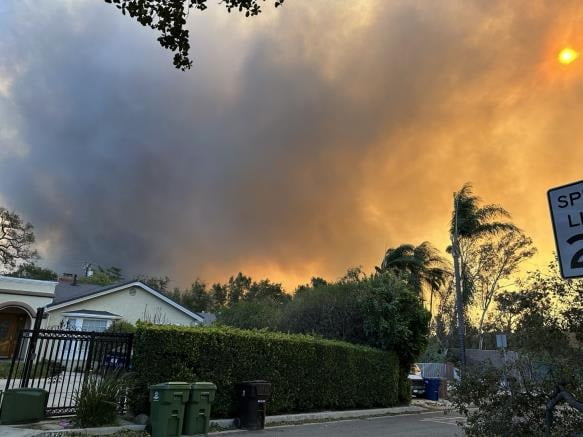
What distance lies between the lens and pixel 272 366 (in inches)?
521

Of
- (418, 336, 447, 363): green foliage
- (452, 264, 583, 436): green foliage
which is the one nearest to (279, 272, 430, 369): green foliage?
(452, 264, 583, 436): green foliage

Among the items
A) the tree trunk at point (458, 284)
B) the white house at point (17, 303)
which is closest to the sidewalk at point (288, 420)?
the tree trunk at point (458, 284)

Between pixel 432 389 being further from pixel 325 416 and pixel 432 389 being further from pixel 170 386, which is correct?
pixel 170 386

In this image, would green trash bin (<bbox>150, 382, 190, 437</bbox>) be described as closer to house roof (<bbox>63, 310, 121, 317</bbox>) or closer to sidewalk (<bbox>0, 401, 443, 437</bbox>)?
sidewalk (<bbox>0, 401, 443, 437</bbox>)

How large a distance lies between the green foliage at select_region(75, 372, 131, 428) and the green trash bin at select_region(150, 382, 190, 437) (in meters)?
0.81

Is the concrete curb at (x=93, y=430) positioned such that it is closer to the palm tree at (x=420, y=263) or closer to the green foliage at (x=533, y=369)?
the green foliage at (x=533, y=369)

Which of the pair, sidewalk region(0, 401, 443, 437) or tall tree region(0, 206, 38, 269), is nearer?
sidewalk region(0, 401, 443, 437)

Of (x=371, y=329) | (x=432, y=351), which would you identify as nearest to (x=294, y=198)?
(x=371, y=329)

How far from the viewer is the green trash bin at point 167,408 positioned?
375 inches


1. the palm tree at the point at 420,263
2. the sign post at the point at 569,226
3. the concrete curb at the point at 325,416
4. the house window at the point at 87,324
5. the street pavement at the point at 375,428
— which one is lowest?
the street pavement at the point at 375,428

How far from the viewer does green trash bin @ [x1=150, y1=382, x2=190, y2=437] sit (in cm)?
954

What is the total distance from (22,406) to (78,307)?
16301 millimetres

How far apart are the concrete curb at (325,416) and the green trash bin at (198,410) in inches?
45.5

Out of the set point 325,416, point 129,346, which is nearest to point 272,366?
point 325,416
